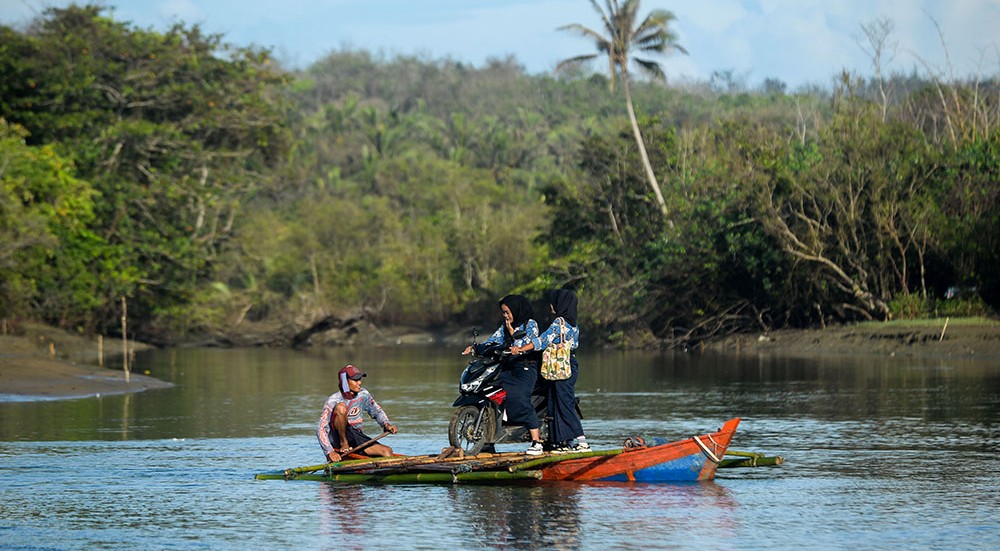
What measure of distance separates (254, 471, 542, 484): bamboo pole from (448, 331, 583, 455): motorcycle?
47cm

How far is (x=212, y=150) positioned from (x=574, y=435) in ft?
129

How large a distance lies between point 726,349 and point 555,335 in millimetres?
31532

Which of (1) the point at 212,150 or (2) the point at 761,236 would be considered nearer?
(2) the point at 761,236

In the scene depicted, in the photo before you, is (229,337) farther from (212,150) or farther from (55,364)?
(55,364)

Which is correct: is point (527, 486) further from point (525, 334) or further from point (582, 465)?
point (525, 334)

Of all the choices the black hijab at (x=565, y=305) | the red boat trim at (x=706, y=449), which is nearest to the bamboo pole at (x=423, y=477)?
the red boat trim at (x=706, y=449)

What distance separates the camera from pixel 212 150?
51.9 metres

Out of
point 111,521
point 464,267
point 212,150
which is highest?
point 212,150

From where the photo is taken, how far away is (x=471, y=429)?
14648 mm

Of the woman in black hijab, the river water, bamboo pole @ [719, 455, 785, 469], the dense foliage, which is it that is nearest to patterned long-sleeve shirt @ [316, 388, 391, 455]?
the river water

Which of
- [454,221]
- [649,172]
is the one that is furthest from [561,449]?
[454,221]

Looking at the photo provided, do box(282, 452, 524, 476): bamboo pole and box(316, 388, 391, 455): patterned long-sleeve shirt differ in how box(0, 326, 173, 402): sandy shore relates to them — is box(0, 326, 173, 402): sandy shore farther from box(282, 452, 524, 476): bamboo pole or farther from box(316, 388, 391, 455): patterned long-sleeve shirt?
box(282, 452, 524, 476): bamboo pole

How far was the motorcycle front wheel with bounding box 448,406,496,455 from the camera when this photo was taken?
14.6m

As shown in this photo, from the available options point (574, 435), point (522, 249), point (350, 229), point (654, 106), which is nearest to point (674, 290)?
point (522, 249)
